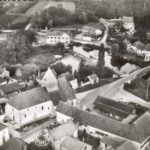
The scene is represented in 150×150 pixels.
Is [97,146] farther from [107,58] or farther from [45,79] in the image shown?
[107,58]

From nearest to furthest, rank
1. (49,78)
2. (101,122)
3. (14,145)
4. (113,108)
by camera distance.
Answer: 1. (14,145)
2. (101,122)
3. (113,108)
4. (49,78)

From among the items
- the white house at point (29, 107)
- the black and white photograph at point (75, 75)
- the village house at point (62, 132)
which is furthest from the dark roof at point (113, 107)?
the village house at point (62, 132)

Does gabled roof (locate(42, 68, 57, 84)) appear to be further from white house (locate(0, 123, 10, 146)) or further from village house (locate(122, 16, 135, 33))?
village house (locate(122, 16, 135, 33))

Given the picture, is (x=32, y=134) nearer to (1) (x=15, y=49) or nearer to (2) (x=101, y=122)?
(2) (x=101, y=122)

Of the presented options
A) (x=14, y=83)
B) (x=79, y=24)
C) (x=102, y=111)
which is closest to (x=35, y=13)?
(x=79, y=24)

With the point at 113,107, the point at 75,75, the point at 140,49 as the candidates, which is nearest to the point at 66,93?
the point at 113,107

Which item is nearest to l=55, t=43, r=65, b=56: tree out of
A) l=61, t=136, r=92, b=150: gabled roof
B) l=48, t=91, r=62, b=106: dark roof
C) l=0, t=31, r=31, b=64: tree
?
l=0, t=31, r=31, b=64: tree

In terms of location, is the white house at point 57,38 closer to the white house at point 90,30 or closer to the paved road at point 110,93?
the white house at point 90,30
